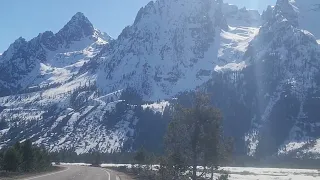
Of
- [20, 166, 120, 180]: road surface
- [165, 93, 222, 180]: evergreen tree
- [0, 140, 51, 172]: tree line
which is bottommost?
[20, 166, 120, 180]: road surface

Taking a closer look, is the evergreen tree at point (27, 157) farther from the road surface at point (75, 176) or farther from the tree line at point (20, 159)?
the road surface at point (75, 176)

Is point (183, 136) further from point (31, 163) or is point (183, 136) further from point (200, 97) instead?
point (31, 163)

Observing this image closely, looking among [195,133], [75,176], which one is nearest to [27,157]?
[75,176]

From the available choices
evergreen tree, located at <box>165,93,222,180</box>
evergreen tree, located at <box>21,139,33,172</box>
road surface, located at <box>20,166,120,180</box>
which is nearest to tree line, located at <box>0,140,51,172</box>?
evergreen tree, located at <box>21,139,33,172</box>

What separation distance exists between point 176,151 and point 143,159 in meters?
71.0

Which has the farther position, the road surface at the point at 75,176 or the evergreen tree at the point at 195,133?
the road surface at the point at 75,176

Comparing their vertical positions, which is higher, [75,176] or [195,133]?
[195,133]

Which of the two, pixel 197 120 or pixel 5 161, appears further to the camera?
pixel 5 161

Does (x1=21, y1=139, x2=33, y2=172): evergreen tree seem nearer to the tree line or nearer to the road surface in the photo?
the tree line

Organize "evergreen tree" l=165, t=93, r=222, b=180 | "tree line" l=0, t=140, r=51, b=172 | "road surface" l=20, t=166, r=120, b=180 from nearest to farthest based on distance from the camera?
"evergreen tree" l=165, t=93, r=222, b=180 → "road surface" l=20, t=166, r=120, b=180 → "tree line" l=0, t=140, r=51, b=172

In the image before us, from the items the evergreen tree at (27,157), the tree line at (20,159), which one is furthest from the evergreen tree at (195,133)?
the evergreen tree at (27,157)

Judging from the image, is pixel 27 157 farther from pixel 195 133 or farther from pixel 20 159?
pixel 195 133

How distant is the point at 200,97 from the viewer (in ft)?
149

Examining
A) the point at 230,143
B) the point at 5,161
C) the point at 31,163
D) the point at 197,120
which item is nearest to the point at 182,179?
the point at 197,120
